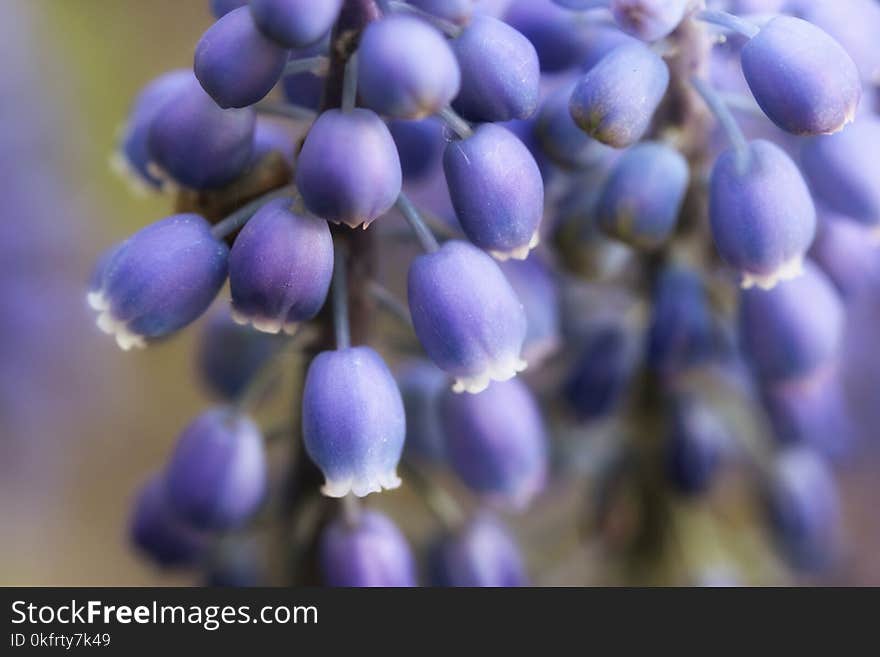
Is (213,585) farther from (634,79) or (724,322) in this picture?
(634,79)

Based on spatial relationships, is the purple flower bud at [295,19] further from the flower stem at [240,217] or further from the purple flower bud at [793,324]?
the purple flower bud at [793,324]

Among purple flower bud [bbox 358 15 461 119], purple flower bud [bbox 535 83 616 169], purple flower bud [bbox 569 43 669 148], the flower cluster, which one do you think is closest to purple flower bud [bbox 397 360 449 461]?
the flower cluster

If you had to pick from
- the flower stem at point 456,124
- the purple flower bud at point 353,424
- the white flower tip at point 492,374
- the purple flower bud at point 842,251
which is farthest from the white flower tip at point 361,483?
the purple flower bud at point 842,251

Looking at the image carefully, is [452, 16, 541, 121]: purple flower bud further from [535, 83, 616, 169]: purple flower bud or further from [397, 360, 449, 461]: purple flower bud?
[397, 360, 449, 461]: purple flower bud

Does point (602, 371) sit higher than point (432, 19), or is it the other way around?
point (432, 19)

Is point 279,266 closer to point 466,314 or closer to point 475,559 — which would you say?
point 466,314

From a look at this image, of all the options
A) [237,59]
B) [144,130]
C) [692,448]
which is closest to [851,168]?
[692,448]
